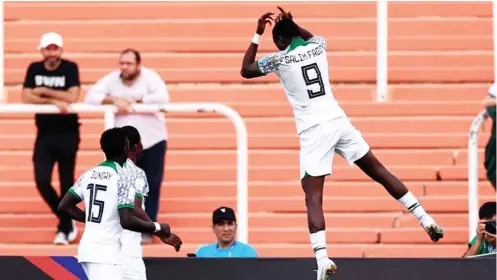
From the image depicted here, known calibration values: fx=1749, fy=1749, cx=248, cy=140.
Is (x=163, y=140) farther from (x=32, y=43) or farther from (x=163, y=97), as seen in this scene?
(x=32, y=43)

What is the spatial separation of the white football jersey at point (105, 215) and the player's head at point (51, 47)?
237 centimetres

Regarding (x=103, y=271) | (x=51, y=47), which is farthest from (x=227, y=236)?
(x=51, y=47)

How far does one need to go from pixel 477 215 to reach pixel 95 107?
8.93 feet

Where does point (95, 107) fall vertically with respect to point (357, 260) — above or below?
above

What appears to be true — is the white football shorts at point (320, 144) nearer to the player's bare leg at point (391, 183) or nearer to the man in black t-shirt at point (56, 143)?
the player's bare leg at point (391, 183)

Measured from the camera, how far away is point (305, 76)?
10766 millimetres

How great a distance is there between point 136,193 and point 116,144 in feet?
1.05

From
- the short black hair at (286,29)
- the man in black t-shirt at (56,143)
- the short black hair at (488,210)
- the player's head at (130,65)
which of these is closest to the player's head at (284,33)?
the short black hair at (286,29)

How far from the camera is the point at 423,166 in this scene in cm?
1362

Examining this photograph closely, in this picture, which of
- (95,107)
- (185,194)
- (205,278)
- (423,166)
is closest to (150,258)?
(205,278)

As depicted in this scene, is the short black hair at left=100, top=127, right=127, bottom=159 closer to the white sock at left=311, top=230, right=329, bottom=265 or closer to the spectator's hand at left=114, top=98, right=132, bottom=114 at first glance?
the white sock at left=311, top=230, right=329, bottom=265

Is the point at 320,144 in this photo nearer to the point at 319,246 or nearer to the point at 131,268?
the point at 319,246

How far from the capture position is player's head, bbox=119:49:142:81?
12.6 metres

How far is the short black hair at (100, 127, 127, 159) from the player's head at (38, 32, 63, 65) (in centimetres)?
225
